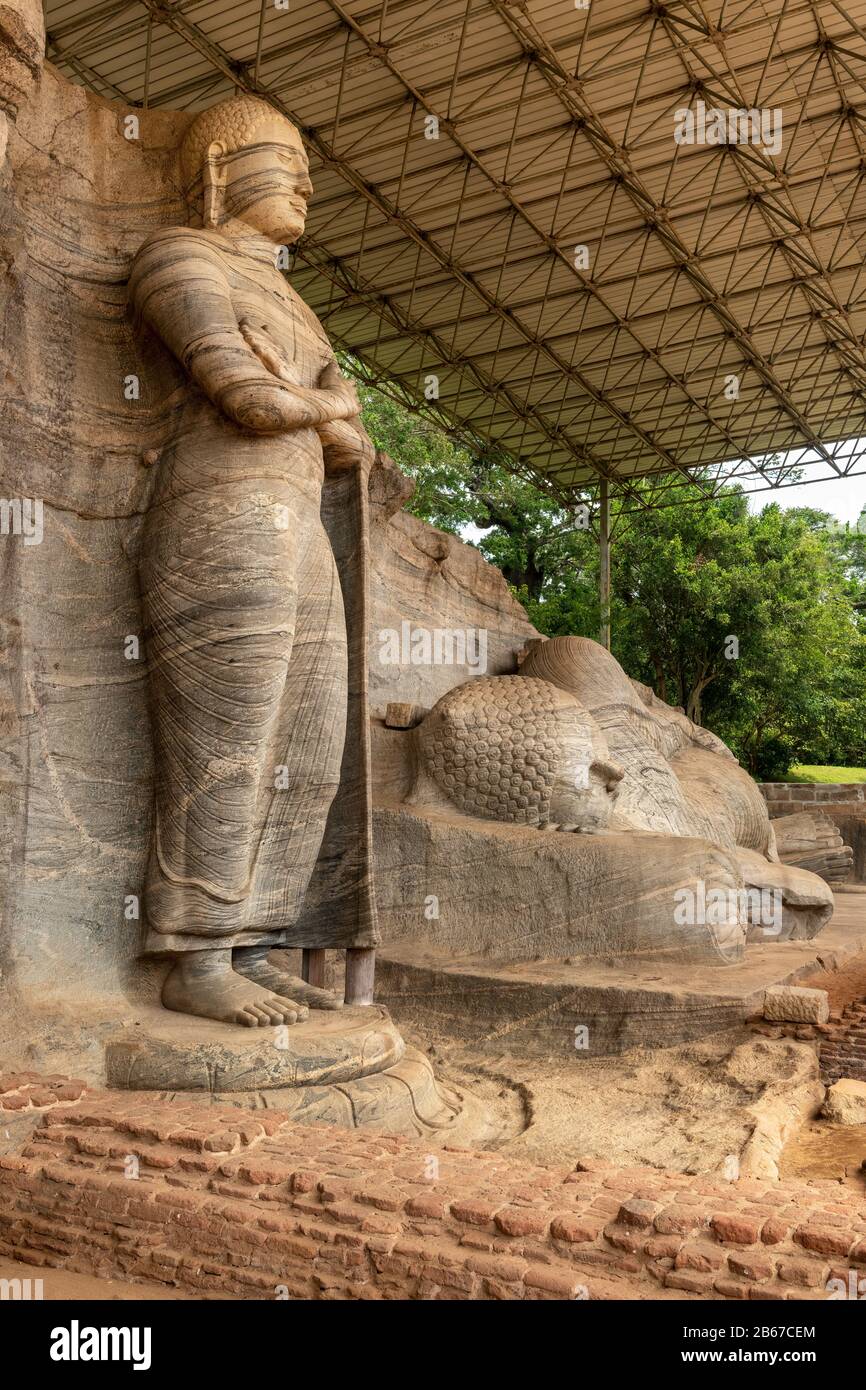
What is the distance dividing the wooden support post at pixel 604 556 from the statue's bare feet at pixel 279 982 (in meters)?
14.6

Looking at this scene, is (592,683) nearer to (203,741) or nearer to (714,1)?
(203,741)

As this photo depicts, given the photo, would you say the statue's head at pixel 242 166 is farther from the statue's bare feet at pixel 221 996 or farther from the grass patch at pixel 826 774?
the grass patch at pixel 826 774

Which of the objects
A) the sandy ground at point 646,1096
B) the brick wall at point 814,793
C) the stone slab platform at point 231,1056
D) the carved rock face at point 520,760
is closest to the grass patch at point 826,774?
the brick wall at point 814,793

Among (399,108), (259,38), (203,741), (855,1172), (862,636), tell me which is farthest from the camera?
(862,636)

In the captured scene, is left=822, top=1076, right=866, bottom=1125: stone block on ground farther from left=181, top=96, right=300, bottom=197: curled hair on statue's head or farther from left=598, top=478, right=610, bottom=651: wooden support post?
left=598, top=478, right=610, bottom=651: wooden support post

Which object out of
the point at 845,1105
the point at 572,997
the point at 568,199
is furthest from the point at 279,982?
the point at 568,199

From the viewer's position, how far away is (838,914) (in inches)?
351

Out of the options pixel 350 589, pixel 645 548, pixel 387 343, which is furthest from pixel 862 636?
pixel 350 589

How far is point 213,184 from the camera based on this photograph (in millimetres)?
4691

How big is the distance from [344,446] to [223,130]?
131 centimetres

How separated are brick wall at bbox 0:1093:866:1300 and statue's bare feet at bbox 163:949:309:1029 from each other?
54 cm

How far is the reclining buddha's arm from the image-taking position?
4.14 meters

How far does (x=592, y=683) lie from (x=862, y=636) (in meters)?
16.5

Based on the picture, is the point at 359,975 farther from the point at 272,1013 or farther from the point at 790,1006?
the point at 790,1006
